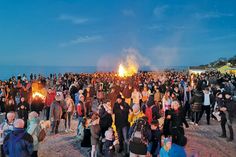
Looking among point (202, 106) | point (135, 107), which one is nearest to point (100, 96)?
point (202, 106)

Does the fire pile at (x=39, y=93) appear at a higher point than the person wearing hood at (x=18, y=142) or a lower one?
higher

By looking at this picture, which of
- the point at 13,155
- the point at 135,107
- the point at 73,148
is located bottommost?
the point at 73,148

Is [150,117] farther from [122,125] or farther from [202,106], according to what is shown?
[202,106]

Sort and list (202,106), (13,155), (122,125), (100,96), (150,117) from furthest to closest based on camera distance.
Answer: (100,96) → (202,106) → (150,117) → (122,125) → (13,155)

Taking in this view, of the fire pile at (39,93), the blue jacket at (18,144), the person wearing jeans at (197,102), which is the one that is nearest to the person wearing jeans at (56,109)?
the fire pile at (39,93)

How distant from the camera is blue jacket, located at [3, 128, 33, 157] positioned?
493 centimetres

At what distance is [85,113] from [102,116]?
1811mm

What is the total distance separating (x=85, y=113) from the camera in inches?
360

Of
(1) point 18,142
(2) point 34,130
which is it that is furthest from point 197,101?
(1) point 18,142

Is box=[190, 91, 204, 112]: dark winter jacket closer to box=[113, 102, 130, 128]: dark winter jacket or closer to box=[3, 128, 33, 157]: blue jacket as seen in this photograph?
box=[113, 102, 130, 128]: dark winter jacket

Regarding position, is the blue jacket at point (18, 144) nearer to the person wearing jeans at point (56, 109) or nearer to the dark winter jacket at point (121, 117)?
the dark winter jacket at point (121, 117)

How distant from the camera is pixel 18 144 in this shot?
4926 millimetres

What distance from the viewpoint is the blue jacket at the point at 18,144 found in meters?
4.93

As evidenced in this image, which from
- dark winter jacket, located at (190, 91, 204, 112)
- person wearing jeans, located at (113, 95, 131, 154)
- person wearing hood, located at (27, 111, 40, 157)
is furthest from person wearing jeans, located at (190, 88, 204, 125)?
person wearing hood, located at (27, 111, 40, 157)
